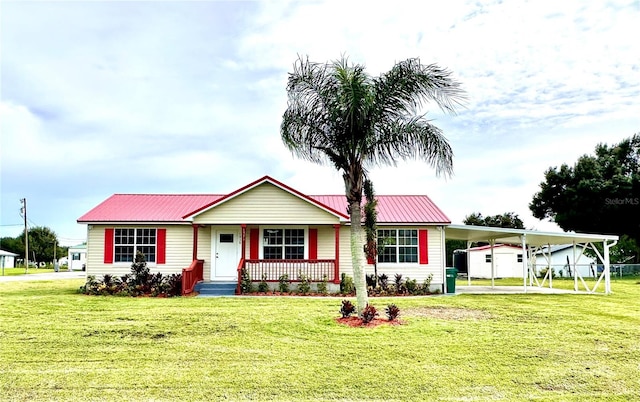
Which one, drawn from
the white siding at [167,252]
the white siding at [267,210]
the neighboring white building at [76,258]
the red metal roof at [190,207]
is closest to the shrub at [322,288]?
the white siding at [267,210]

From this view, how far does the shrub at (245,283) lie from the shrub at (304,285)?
171cm

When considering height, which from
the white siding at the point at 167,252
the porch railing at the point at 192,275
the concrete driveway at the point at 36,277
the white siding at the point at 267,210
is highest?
the white siding at the point at 267,210

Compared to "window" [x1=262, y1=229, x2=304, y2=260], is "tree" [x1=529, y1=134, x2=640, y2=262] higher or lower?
higher

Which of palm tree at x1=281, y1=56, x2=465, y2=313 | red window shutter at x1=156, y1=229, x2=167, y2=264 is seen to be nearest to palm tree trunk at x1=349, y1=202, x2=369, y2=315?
palm tree at x1=281, y1=56, x2=465, y2=313

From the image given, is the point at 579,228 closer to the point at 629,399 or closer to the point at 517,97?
the point at 517,97

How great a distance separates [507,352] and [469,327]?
2034mm

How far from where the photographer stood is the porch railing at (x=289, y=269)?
17.7 metres

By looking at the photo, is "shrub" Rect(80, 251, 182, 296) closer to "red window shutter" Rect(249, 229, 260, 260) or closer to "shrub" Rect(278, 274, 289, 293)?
"red window shutter" Rect(249, 229, 260, 260)

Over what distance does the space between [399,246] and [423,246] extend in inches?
35.7

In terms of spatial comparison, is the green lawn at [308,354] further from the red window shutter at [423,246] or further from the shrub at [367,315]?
the red window shutter at [423,246]

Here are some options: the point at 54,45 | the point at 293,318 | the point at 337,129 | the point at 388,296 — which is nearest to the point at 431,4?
the point at 337,129

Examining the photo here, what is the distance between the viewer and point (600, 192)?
37.7 m

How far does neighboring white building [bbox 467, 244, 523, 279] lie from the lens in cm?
3500

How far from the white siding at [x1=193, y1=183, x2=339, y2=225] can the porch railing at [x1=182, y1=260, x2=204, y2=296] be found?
164 cm
